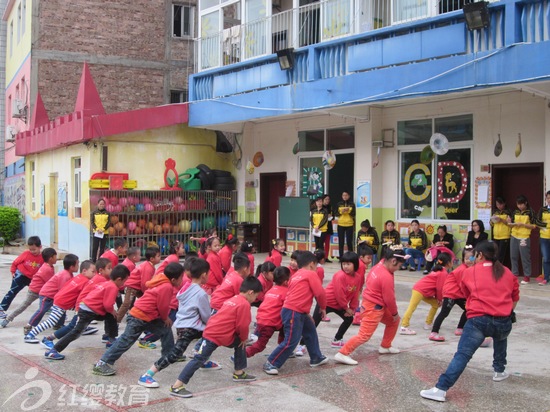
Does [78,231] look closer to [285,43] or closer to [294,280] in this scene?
[285,43]

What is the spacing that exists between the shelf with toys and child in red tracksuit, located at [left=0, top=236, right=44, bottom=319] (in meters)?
7.41

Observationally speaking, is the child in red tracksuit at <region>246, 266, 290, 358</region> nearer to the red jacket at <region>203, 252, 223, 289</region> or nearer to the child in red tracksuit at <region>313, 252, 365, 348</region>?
the child in red tracksuit at <region>313, 252, 365, 348</region>

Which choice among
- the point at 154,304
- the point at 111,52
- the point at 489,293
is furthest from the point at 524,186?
the point at 111,52

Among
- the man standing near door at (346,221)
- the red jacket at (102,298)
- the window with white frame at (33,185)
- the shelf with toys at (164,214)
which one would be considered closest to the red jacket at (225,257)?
the red jacket at (102,298)

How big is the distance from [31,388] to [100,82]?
20176 mm

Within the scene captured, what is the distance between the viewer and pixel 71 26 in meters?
25.0

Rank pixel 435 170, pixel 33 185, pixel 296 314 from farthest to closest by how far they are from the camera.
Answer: pixel 33 185
pixel 435 170
pixel 296 314

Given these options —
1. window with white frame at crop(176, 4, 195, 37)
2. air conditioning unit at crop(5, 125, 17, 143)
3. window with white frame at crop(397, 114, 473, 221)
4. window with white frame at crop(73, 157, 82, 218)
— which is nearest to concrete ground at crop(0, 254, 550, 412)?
window with white frame at crop(397, 114, 473, 221)

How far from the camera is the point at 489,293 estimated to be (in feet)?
20.6

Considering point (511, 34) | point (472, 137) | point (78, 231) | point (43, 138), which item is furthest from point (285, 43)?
point (43, 138)

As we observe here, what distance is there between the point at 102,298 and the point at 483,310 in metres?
4.02

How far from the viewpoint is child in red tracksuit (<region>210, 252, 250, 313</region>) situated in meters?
7.62

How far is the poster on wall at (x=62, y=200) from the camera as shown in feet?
65.5

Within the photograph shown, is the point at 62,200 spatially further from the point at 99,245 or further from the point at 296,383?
the point at 296,383
